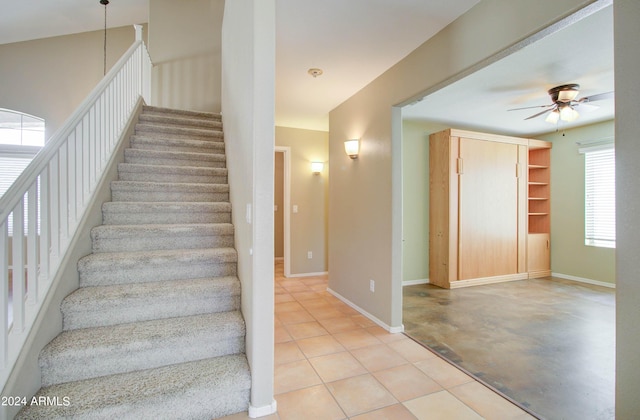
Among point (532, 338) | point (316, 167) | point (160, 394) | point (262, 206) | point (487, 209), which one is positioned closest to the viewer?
point (160, 394)

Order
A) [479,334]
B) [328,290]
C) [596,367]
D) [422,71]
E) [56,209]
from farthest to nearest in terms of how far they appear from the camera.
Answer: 1. [328,290]
2. [479,334]
3. [422,71]
4. [596,367]
5. [56,209]

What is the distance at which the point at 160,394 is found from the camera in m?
1.46

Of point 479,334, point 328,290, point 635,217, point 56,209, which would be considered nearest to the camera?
point 635,217

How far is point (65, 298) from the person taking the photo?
5.67 ft

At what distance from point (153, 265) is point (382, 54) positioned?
2.53 metres

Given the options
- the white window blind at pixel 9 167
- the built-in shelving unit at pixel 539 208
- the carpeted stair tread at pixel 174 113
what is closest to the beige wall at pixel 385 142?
the carpeted stair tread at pixel 174 113

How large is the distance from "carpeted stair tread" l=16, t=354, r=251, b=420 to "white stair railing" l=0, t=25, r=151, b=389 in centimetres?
29

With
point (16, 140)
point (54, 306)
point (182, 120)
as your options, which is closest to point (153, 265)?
point (54, 306)

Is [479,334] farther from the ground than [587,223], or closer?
closer

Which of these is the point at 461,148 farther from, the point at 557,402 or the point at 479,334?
the point at 557,402

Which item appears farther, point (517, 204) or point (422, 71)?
point (517, 204)

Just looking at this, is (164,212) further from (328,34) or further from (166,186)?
(328,34)

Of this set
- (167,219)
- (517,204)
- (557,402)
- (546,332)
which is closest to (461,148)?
(517,204)

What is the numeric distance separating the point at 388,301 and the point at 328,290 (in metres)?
1.39
